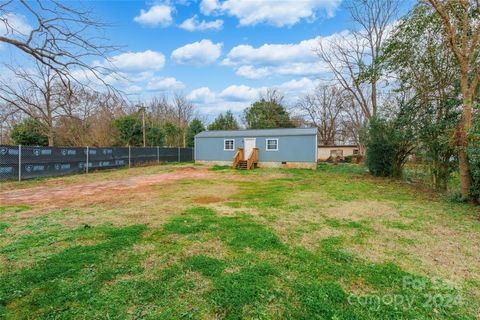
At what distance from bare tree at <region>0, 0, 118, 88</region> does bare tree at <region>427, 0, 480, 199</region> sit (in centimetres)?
751

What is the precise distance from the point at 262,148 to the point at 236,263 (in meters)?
13.0

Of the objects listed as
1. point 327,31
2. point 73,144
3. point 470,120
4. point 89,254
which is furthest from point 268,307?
point 73,144

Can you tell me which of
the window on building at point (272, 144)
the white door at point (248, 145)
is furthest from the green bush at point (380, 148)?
the white door at point (248, 145)

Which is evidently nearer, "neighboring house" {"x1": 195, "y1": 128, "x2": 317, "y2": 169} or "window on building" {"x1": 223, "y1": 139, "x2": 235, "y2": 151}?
"neighboring house" {"x1": 195, "y1": 128, "x2": 317, "y2": 169}

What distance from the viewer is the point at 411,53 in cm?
809

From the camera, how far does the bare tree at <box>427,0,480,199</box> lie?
5828mm

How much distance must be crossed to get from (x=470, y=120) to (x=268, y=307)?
711cm

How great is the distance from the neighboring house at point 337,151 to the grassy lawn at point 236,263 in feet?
71.6

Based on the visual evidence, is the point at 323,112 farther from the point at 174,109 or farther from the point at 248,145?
the point at 174,109

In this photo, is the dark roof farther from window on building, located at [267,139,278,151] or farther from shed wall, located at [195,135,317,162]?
A: window on building, located at [267,139,278,151]

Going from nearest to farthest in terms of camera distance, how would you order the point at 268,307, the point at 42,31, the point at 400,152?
the point at 268,307
the point at 42,31
the point at 400,152

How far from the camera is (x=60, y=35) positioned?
2.78m

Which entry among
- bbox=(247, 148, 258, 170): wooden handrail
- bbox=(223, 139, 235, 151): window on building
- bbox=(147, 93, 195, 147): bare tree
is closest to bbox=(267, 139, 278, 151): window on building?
bbox=(247, 148, 258, 170): wooden handrail

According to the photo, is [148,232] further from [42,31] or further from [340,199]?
[340,199]
